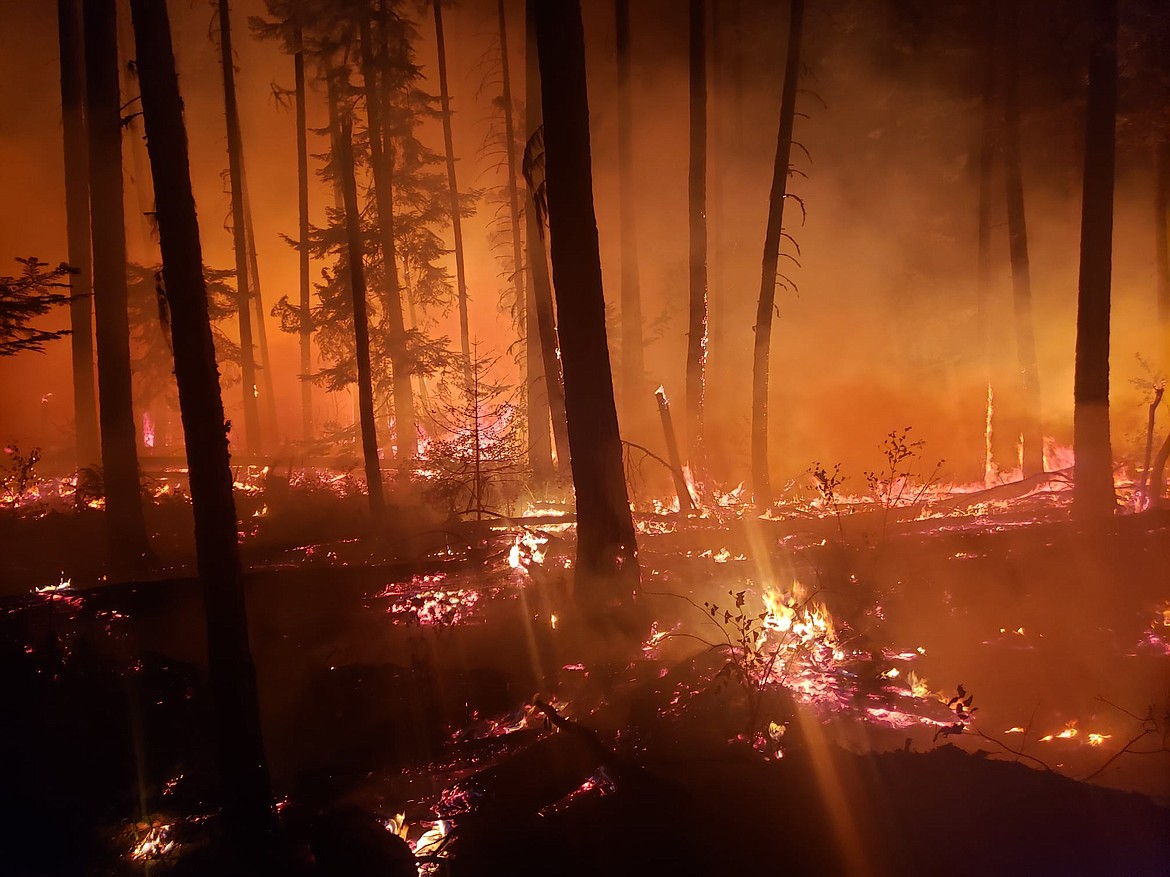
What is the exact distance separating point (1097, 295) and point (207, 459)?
13.3 metres

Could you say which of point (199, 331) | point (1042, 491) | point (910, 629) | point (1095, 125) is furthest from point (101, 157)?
point (1042, 491)

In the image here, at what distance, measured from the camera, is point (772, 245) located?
13.9m

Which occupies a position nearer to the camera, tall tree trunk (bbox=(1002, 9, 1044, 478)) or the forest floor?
the forest floor

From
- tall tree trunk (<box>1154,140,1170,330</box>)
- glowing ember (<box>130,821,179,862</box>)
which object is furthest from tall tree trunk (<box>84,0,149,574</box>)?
tall tree trunk (<box>1154,140,1170,330</box>)

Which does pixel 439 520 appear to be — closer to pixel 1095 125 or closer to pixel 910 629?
pixel 910 629

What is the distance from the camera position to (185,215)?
5.37m

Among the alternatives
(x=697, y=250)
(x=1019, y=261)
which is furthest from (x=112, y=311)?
(x=1019, y=261)

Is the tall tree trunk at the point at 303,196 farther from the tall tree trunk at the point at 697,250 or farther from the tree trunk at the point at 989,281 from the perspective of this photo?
the tree trunk at the point at 989,281

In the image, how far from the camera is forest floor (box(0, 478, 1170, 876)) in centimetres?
468

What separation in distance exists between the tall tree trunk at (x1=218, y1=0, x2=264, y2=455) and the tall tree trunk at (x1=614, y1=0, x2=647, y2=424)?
11.8 meters

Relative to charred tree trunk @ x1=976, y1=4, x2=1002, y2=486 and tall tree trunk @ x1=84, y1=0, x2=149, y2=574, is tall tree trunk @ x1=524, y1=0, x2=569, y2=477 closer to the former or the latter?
tall tree trunk @ x1=84, y1=0, x2=149, y2=574

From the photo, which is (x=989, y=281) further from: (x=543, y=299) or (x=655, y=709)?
(x=655, y=709)

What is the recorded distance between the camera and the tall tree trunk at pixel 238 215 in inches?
739

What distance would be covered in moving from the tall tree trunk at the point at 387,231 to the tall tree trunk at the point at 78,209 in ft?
22.8
